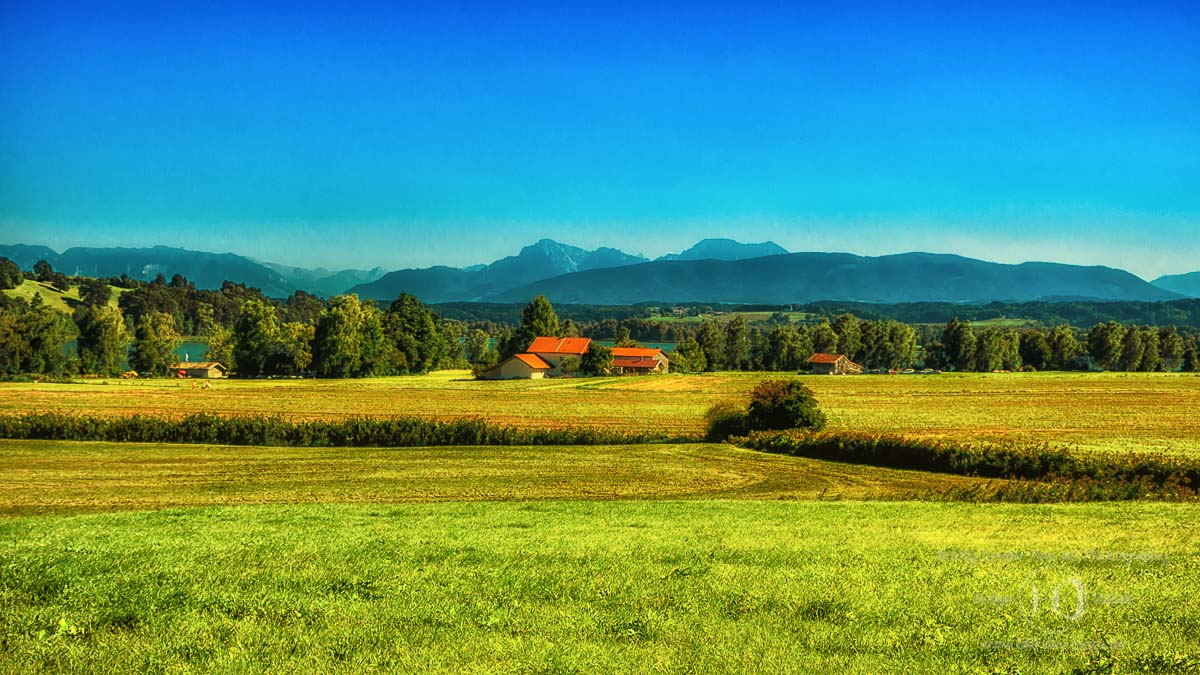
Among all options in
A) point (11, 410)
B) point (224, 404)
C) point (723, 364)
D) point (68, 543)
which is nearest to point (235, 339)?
point (224, 404)

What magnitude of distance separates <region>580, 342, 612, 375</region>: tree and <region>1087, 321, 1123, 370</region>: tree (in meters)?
92.0

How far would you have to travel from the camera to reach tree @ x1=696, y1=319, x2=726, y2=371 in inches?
5768

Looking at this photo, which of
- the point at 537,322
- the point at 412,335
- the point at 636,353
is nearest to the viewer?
the point at 412,335

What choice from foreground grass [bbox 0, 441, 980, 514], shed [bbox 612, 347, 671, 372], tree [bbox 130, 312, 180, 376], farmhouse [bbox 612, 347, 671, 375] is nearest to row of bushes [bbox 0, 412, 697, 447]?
foreground grass [bbox 0, 441, 980, 514]

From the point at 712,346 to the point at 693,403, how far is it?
7774 centimetres

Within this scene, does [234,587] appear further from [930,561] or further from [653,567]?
[930,561]

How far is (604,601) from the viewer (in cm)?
1102

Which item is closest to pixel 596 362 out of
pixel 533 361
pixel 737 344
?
pixel 533 361

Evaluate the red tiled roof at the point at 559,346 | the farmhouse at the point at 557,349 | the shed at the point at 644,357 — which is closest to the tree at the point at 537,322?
the farmhouse at the point at 557,349

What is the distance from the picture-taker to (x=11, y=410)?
197 ft

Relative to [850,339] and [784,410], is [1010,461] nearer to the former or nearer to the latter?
[784,410]

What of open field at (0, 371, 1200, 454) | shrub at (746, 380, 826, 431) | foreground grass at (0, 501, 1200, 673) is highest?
foreground grass at (0, 501, 1200, 673)

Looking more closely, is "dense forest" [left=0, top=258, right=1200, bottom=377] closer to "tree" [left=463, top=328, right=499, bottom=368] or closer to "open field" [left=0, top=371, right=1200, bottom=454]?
"tree" [left=463, top=328, right=499, bottom=368]

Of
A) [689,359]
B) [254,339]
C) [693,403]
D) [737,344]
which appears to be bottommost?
[693,403]
